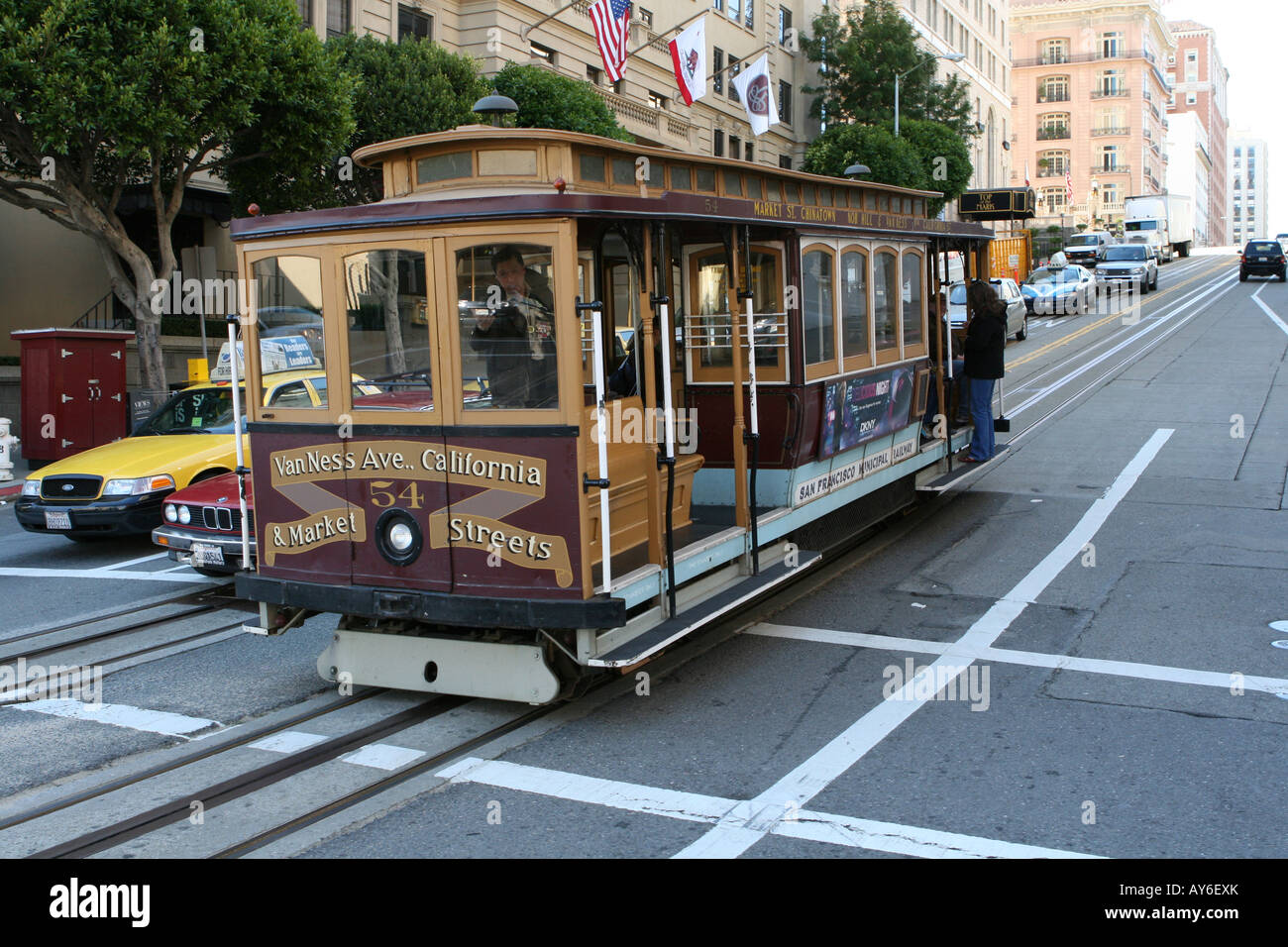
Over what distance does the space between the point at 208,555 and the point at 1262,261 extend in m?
50.5

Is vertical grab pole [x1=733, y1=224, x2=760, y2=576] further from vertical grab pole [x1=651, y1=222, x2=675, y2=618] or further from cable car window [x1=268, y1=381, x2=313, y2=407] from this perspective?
cable car window [x1=268, y1=381, x2=313, y2=407]

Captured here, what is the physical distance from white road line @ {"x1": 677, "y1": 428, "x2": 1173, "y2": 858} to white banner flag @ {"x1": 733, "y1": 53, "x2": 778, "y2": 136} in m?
19.4

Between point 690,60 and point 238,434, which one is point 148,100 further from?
point 690,60

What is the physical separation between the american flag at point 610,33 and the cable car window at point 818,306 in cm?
1400

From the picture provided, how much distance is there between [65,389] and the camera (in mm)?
17141

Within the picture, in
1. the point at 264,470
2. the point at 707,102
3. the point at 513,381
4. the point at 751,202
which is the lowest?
the point at 264,470

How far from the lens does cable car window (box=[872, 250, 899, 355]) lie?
33.5 ft

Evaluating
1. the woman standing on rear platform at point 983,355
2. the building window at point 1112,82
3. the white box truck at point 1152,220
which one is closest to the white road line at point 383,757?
the woman standing on rear platform at point 983,355

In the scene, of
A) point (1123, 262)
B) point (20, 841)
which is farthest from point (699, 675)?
point (1123, 262)

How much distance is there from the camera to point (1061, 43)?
370 ft

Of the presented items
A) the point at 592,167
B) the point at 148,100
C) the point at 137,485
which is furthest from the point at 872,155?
the point at 592,167

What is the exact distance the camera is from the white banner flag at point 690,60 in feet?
84.8
